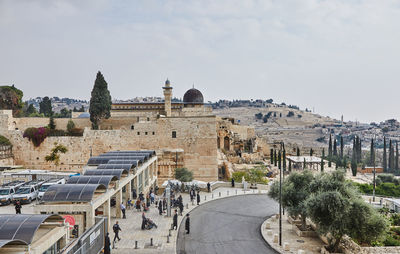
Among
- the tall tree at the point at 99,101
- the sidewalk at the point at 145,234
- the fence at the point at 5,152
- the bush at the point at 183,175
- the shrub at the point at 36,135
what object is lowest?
the sidewalk at the point at 145,234

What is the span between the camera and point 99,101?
36656 mm

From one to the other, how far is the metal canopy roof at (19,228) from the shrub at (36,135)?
28572mm

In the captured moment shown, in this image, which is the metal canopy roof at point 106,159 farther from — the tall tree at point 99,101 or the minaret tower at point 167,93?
the minaret tower at point 167,93

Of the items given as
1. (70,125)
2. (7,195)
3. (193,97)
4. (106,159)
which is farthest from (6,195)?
(193,97)

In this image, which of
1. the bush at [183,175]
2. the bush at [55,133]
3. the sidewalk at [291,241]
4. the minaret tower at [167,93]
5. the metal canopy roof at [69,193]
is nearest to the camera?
the metal canopy roof at [69,193]

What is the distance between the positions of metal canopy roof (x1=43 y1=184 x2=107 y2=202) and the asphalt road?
4785 millimetres

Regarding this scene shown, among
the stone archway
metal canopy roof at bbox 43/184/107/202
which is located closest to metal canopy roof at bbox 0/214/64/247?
metal canopy roof at bbox 43/184/107/202

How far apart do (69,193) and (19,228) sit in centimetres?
506

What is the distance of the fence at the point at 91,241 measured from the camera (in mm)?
10099

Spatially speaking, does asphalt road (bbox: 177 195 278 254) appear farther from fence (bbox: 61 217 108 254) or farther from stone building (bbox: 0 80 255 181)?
stone building (bbox: 0 80 255 181)

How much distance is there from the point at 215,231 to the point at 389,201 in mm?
15127

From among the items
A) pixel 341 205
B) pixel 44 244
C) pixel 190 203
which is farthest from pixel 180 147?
pixel 44 244

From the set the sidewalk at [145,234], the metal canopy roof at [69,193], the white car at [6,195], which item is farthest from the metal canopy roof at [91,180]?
the white car at [6,195]

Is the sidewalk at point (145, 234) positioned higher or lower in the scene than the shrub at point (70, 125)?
lower
